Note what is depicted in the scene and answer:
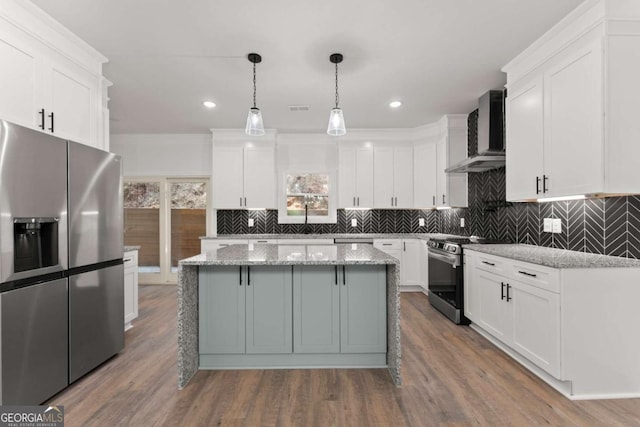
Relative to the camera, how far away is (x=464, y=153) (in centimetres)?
453

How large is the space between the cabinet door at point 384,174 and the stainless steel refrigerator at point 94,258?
143 inches

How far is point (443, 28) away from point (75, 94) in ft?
9.66

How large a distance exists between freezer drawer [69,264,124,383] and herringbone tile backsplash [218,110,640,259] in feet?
9.45

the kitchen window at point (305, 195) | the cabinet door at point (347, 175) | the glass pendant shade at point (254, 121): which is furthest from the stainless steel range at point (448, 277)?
the glass pendant shade at point (254, 121)

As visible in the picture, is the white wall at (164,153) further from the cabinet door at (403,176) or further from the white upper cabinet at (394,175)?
the cabinet door at (403,176)

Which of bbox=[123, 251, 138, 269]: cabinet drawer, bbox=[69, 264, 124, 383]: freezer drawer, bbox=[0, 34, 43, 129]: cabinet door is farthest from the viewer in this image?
bbox=[123, 251, 138, 269]: cabinet drawer

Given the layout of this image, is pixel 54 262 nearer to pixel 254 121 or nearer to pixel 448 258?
pixel 254 121

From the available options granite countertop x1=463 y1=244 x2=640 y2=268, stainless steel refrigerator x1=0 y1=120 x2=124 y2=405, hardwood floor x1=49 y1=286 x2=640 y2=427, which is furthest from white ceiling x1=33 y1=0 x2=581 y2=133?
hardwood floor x1=49 y1=286 x2=640 y2=427

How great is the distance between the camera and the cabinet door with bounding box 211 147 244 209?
513 centimetres

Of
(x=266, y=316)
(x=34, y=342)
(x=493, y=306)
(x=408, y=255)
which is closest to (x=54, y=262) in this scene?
(x=34, y=342)

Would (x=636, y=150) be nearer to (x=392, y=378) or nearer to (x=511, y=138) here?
(x=511, y=138)

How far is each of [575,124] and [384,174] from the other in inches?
119

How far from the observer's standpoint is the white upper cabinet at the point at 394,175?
17.0 feet

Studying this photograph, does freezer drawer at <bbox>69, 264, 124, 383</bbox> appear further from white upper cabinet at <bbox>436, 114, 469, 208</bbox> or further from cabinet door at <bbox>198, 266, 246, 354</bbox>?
white upper cabinet at <bbox>436, 114, 469, 208</bbox>
